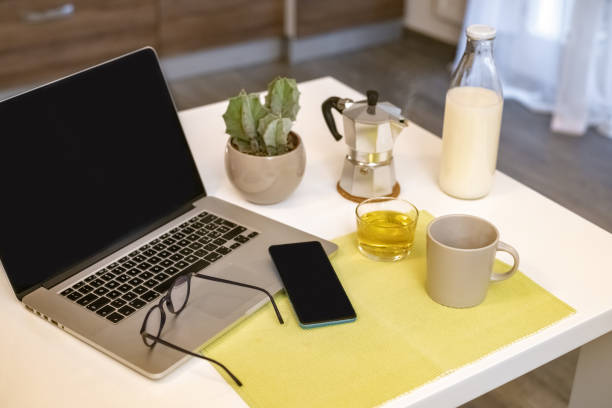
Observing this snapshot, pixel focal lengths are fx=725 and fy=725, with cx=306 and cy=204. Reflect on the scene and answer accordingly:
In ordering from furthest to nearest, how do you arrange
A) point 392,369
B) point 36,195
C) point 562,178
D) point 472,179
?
point 562,178 < point 472,179 < point 36,195 < point 392,369

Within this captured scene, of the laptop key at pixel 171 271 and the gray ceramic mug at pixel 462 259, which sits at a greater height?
the gray ceramic mug at pixel 462 259

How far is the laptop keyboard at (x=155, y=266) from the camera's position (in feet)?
3.01

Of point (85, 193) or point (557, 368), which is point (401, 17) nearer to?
point (557, 368)

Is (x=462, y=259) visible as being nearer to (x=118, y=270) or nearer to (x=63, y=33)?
(x=118, y=270)

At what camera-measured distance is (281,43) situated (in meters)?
3.59

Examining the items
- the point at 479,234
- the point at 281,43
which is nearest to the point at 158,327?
the point at 479,234

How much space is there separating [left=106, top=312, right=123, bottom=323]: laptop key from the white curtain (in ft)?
7.91

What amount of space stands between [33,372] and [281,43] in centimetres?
294

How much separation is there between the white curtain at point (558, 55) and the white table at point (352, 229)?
5.65 feet

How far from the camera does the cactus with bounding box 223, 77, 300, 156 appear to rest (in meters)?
1.08

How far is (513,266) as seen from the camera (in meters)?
0.91

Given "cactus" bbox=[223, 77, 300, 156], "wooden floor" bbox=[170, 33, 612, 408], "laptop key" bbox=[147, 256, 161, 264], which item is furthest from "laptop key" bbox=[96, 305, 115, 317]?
"wooden floor" bbox=[170, 33, 612, 408]

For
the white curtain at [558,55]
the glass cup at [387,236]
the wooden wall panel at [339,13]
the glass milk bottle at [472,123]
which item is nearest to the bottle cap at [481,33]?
the glass milk bottle at [472,123]

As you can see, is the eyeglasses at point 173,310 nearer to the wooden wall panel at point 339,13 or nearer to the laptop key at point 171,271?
the laptop key at point 171,271
